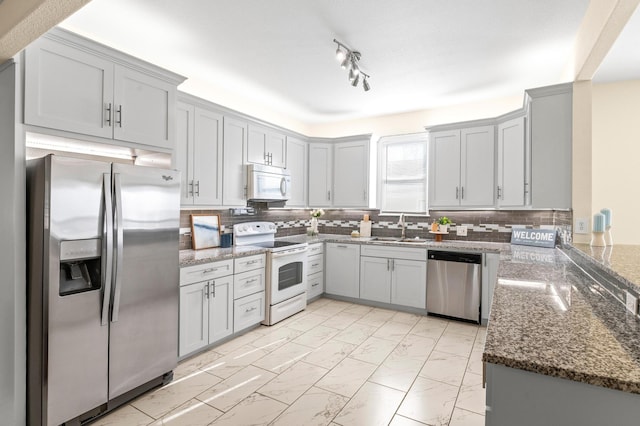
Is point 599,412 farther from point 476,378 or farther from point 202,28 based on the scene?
point 202,28

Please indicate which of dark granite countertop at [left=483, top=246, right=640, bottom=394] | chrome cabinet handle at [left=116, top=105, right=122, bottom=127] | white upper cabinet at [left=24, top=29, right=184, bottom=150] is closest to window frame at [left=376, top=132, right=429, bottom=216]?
dark granite countertop at [left=483, top=246, right=640, bottom=394]

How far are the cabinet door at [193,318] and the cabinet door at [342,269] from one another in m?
2.16

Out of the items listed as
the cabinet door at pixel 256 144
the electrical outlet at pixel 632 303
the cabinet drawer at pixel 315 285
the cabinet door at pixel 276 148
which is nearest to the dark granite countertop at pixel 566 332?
the electrical outlet at pixel 632 303

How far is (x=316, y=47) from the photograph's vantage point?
288cm

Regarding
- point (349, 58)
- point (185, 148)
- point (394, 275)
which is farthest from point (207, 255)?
point (394, 275)

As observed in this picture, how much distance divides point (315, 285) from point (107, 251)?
2.98 meters

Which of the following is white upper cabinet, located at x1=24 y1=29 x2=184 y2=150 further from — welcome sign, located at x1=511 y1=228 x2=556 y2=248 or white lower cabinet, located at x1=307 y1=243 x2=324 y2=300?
welcome sign, located at x1=511 y1=228 x2=556 y2=248

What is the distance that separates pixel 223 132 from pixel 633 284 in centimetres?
344

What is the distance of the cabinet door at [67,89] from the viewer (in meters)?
1.85

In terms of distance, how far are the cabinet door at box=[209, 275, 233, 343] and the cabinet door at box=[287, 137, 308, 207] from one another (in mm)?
1859

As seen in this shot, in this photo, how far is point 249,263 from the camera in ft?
11.1

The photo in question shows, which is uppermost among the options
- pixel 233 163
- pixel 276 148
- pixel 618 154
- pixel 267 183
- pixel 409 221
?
pixel 276 148

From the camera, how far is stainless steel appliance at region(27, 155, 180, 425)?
1.78 metres

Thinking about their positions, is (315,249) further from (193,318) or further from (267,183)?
(193,318)
